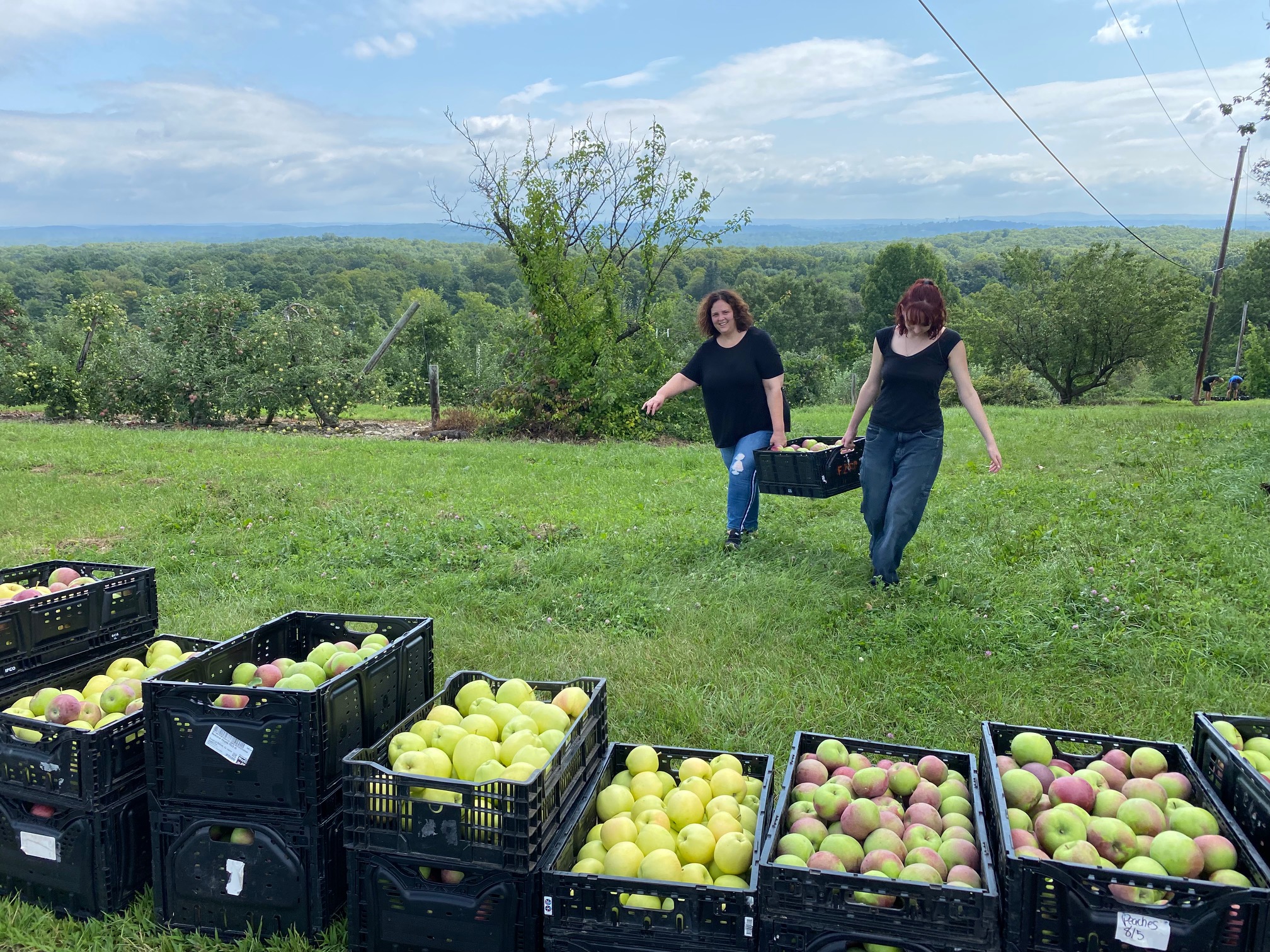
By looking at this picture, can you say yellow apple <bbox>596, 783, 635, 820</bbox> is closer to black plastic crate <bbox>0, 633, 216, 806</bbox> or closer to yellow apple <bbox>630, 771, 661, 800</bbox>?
yellow apple <bbox>630, 771, 661, 800</bbox>

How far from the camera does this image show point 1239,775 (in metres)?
2.52

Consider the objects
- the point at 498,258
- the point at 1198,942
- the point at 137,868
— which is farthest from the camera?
the point at 498,258

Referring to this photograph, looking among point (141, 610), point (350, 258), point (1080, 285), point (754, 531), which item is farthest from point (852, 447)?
point (350, 258)

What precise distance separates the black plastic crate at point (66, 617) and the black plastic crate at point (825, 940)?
299 cm

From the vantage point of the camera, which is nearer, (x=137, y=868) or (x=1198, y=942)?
(x=1198, y=942)

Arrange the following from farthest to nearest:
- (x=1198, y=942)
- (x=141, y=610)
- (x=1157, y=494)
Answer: (x=1157, y=494)
(x=141, y=610)
(x=1198, y=942)

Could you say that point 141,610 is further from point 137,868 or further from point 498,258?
point 498,258

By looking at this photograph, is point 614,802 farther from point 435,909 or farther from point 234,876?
point 234,876

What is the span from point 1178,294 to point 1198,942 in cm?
3797

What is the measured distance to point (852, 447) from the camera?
21.3 ft

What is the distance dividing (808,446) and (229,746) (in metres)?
5.06

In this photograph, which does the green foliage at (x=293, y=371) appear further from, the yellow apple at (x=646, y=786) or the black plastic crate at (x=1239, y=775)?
the black plastic crate at (x=1239, y=775)

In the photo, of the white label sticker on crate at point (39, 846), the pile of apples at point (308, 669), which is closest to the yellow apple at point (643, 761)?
the pile of apples at point (308, 669)

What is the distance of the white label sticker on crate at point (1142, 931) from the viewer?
6.59ft
